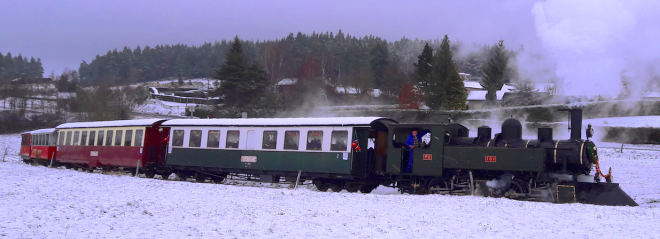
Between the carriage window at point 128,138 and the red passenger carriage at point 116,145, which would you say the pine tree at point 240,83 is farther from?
the carriage window at point 128,138

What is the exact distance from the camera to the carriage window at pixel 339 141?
54.6ft

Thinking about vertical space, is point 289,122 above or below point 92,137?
above

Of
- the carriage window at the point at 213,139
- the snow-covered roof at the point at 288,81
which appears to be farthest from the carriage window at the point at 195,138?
the snow-covered roof at the point at 288,81

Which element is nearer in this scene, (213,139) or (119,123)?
(213,139)

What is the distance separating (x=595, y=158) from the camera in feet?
44.9

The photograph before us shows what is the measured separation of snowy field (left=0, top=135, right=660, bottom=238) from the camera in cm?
860

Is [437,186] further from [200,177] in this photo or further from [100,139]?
[100,139]

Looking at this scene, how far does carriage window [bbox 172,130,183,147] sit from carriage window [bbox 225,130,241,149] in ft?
8.80

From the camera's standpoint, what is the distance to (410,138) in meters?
15.9

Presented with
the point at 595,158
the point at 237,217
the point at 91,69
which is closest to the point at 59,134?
the point at 237,217

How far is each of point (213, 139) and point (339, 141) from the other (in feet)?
19.3

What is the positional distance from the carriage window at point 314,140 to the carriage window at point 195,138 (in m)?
5.35

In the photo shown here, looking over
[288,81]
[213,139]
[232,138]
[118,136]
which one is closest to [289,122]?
[232,138]

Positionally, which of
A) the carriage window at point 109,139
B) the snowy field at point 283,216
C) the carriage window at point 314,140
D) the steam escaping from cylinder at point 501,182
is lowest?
the snowy field at point 283,216
